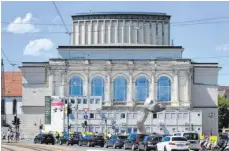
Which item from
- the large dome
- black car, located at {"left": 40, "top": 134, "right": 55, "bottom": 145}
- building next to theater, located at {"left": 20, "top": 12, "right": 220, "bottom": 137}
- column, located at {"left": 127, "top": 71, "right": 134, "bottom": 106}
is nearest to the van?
black car, located at {"left": 40, "top": 134, "right": 55, "bottom": 145}

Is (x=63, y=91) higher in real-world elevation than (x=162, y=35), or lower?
lower


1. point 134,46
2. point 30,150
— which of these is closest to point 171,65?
point 134,46

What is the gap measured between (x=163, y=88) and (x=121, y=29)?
78.4ft

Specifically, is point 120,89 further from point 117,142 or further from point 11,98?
point 117,142

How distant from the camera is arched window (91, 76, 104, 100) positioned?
142375 mm

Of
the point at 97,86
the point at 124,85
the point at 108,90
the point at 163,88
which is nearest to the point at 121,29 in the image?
the point at 124,85

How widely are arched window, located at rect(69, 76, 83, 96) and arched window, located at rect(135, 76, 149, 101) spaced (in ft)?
40.5

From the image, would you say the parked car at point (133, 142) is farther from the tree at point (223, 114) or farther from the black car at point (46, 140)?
the tree at point (223, 114)

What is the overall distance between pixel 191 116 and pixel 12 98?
2065 inches

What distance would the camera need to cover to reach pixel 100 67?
143 m

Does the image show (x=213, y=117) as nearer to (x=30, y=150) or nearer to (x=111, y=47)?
(x=111, y=47)

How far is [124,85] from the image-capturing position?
143 metres

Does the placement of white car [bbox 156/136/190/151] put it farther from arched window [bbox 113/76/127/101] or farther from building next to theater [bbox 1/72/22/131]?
building next to theater [bbox 1/72/22/131]

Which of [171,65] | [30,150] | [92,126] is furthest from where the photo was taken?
[171,65]
